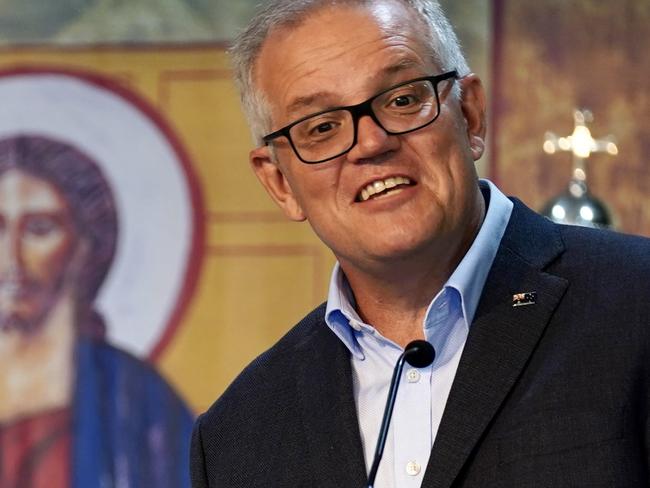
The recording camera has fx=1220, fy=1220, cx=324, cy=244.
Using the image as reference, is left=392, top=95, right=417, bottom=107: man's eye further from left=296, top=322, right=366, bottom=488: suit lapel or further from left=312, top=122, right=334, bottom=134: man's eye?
left=296, top=322, right=366, bottom=488: suit lapel

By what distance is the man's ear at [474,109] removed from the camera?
183 centimetres

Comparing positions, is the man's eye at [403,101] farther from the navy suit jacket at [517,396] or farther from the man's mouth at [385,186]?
the navy suit jacket at [517,396]

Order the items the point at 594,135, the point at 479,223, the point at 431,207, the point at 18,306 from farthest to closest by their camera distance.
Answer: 1. the point at 18,306
2. the point at 594,135
3. the point at 479,223
4. the point at 431,207

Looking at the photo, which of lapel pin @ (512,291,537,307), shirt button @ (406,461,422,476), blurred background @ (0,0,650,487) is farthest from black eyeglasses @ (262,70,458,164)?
blurred background @ (0,0,650,487)

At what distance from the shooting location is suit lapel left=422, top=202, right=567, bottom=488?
5.15 ft

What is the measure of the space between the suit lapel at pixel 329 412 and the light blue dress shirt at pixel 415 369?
0.08 feet

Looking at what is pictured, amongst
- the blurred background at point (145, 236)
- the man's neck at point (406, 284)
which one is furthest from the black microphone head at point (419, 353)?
the blurred background at point (145, 236)

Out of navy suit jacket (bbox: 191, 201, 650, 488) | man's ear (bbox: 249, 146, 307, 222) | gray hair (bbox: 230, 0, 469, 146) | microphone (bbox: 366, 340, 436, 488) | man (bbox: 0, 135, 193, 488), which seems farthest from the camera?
man (bbox: 0, 135, 193, 488)

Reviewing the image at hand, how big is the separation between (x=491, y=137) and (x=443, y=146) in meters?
2.51

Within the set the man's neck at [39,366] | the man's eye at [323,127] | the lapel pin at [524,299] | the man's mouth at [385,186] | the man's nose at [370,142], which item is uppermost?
the man's eye at [323,127]

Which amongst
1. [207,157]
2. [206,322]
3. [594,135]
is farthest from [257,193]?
[594,135]

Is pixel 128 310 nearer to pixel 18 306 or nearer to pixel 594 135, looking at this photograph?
pixel 18 306

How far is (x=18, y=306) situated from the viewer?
14.5 ft

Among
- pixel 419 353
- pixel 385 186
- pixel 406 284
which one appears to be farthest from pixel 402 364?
pixel 385 186
